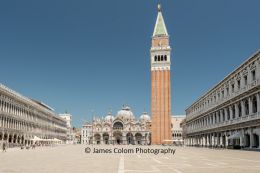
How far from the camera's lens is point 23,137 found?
3661 inches

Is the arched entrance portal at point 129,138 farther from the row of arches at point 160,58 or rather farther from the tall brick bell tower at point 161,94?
the row of arches at point 160,58

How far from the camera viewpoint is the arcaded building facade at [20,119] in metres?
76.0

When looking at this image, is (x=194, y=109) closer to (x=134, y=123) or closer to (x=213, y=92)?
(x=213, y=92)

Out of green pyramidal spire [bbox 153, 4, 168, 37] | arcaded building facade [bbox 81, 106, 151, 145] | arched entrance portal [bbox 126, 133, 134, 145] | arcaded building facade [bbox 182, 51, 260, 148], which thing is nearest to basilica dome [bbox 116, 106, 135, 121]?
arcaded building facade [bbox 81, 106, 151, 145]

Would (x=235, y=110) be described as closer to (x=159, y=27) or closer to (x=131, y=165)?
(x=131, y=165)

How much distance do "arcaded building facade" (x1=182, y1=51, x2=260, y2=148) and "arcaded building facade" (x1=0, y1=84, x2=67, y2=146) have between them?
40.4 metres

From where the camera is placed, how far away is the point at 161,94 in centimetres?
12219

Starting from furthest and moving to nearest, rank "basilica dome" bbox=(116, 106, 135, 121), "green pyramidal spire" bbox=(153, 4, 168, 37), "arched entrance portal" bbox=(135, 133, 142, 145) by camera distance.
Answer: "basilica dome" bbox=(116, 106, 135, 121)
"arched entrance portal" bbox=(135, 133, 142, 145)
"green pyramidal spire" bbox=(153, 4, 168, 37)

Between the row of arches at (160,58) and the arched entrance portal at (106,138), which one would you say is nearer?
the row of arches at (160,58)

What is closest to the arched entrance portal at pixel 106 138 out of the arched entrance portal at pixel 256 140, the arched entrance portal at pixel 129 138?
the arched entrance portal at pixel 129 138

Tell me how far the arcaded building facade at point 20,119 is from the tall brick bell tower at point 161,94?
39.0 meters

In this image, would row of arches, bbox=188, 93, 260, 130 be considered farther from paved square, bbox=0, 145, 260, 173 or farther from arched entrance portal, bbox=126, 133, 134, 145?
arched entrance portal, bbox=126, 133, 134, 145

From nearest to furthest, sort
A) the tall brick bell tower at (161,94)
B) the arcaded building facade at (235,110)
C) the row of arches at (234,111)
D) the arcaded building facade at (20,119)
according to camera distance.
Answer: the arcaded building facade at (235,110) < the row of arches at (234,111) < the arcaded building facade at (20,119) < the tall brick bell tower at (161,94)

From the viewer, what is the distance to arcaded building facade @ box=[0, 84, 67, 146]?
76.0m
